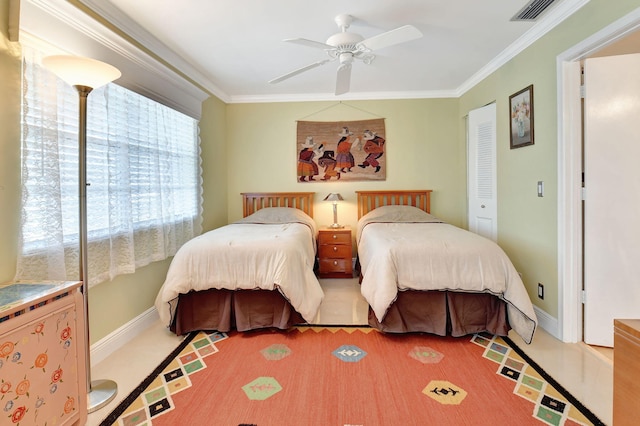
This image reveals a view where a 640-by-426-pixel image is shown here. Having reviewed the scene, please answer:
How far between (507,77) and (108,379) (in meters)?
4.28

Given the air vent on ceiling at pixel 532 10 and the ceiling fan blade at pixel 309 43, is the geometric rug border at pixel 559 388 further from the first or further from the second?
the ceiling fan blade at pixel 309 43

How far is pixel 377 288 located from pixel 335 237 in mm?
1702

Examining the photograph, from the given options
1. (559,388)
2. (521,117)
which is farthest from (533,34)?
(559,388)

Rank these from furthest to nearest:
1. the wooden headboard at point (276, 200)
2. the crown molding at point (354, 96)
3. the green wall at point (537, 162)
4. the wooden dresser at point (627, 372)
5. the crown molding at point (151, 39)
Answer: the wooden headboard at point (276, 200)
the crown molding at point (354, 96)
the green wall at point (537, 162)
the crown molding at point (151, 39)
the wooden dresser at point (627, 372)

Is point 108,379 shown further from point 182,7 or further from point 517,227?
point 517,227

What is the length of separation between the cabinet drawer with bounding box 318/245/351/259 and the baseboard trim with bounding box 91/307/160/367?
2051mm

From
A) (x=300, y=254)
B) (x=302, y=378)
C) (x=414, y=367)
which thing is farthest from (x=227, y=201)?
(x=414, y=367)

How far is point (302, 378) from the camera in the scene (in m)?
1.84

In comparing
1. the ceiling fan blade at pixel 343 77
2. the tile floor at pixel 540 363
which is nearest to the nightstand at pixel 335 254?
the tile floor at pixel 540 363

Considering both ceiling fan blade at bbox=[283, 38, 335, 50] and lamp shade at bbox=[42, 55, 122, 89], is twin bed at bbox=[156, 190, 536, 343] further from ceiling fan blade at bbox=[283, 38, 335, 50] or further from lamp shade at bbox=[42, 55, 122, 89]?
ceiling fan blade at bbox=[283, 38, 335, 50]

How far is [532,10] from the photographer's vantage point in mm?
2281

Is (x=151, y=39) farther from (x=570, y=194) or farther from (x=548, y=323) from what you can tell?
(x=548, y=323)

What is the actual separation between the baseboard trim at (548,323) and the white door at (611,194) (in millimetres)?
176

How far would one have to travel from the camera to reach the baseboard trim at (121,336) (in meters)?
2.07
